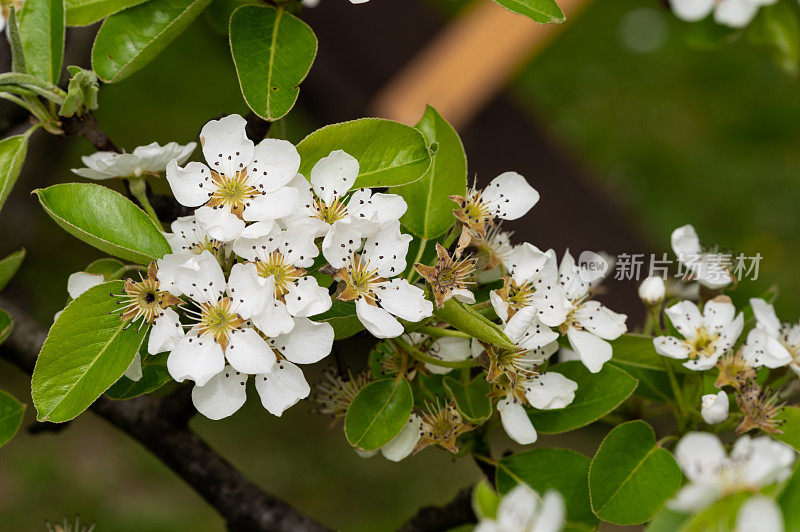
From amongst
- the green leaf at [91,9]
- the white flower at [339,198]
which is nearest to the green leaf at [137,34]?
the green leaf at [91,9]

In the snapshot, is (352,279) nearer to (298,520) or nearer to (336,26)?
(298,520)

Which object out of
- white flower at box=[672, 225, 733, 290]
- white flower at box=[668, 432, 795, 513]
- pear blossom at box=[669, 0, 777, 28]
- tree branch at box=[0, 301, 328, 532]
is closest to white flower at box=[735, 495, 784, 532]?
white flower at box=[668, 432, 795, 513]

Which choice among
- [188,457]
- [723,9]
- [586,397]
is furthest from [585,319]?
[723,9]

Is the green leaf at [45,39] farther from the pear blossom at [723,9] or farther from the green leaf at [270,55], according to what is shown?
the pear blossom at [723,9]

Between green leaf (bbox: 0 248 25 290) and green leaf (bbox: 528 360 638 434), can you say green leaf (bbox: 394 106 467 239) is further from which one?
green leaf (bbox: 0 248 25 290)

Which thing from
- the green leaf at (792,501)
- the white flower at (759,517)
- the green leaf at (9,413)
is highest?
the white flower at (759,517)
